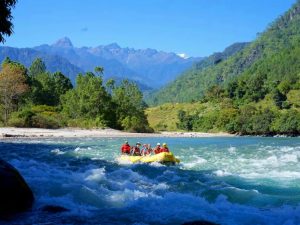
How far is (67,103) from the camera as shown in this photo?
3836 inches

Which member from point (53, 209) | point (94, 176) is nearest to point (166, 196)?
point (53, 209)

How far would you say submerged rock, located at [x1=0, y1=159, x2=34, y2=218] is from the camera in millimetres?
13930

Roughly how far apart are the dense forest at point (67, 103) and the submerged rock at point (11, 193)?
6619cm

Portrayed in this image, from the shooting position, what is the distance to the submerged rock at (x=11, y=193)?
13930 millimetres

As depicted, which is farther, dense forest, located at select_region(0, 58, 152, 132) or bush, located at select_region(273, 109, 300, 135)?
bush, located at select_region(273, 109, 300, 135)

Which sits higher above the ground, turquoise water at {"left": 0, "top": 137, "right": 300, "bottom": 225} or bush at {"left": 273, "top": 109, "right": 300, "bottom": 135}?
bush at {"left": 273, "top": 109, "right": 300, "bottom": 135}

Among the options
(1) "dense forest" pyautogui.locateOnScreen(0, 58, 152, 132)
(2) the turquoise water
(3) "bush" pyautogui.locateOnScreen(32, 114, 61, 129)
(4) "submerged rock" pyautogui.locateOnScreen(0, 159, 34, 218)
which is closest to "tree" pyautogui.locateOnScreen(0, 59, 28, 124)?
(1) "dense forest" pyautogui.locateOnScreen(0, 58, 152, 132)

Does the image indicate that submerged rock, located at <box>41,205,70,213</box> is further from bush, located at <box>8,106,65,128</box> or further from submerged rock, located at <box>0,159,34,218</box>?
bush, located at <box>8,106,65,128</box>

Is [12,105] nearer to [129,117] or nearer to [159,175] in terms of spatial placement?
[129,117]

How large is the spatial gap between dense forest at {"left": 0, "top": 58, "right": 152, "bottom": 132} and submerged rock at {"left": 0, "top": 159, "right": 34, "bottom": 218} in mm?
66191

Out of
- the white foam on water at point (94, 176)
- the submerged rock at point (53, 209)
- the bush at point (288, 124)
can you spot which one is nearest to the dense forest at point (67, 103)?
the bush at point (288, 124)

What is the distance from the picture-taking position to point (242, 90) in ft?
506

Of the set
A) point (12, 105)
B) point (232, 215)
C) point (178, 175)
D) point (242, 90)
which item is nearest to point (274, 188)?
point (178, 175)

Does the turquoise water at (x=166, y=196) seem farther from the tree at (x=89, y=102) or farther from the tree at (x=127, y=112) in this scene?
the tree at (x=127, y=112)
